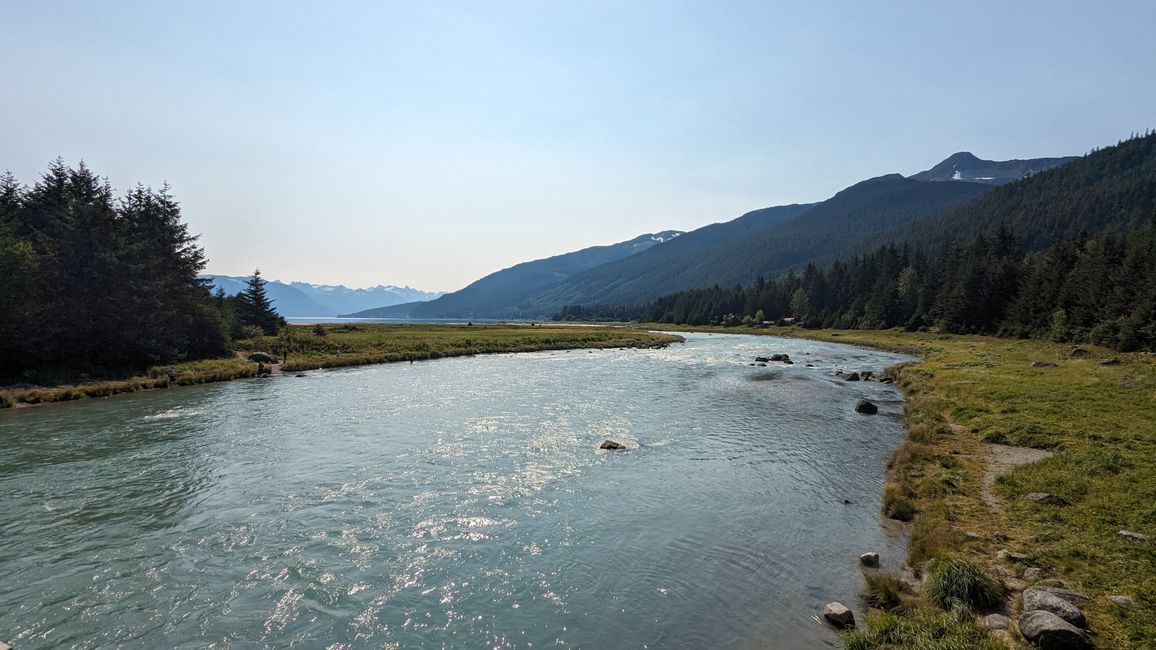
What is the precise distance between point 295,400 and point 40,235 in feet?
109

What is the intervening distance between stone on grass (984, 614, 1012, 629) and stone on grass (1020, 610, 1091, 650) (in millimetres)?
643

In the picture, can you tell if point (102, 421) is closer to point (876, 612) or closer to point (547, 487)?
point (547, 487)

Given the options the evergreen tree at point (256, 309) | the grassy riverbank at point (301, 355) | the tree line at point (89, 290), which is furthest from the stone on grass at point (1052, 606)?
the evergreen tree at point (256, 309)

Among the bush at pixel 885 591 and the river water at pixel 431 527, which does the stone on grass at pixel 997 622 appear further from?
the river water at pixel 431 527

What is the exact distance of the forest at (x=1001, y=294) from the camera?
55.6 metres

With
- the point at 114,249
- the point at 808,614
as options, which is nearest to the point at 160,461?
the point at 808,614

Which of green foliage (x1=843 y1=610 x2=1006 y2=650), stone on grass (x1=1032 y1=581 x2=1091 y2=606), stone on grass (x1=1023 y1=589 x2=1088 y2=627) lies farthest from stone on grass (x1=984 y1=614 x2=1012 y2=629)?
stone on grass (x1=1032 y1=581 x2=1091 y2=606)

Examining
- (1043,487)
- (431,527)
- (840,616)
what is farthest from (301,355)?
(1043,487)

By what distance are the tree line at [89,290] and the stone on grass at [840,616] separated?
53889 millimetres

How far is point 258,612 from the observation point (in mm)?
10859

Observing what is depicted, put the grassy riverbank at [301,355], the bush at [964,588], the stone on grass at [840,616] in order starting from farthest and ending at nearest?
1. the grassy riverbank at [301,355]
2. the stone on grass at [840,616]
3. the bush at [964,588]

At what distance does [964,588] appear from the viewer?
10.0 metres

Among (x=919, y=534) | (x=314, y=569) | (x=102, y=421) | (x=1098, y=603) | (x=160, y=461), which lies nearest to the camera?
(x=1098, y=603)

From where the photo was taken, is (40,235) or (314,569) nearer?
(314,569)
